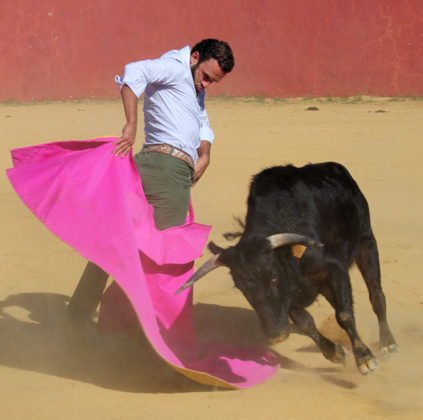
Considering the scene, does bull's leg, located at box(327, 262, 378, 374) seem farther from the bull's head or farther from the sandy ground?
the bull's head

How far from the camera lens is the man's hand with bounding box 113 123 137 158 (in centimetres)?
336

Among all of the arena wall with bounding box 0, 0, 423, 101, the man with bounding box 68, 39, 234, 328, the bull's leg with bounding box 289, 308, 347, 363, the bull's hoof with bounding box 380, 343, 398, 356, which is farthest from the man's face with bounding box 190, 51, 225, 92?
the arena wall with bounding box 0, 0, 423, 101

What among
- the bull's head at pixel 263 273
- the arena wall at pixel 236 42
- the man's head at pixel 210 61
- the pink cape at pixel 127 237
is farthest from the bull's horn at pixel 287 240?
the arena wall at pixel 236 42

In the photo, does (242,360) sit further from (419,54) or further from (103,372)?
(419,54)

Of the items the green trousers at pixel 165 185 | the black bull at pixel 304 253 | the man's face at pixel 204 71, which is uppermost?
the man's face at pixel 204 71

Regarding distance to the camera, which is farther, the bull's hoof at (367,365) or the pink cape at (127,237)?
the bull's hoof at (367,365)

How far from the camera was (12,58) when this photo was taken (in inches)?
551

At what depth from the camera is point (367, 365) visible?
11.2 ft

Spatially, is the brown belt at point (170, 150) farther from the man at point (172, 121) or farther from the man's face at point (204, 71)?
the man's face at point (204, 71)

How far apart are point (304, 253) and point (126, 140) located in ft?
3.37

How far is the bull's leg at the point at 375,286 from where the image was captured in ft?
13.0

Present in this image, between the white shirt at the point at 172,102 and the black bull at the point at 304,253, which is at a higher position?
the white shirt at the point at 172,102

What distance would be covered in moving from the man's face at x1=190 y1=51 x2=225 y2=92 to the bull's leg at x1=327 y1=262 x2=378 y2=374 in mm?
1083

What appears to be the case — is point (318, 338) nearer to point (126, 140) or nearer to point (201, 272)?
point (201, 272)
